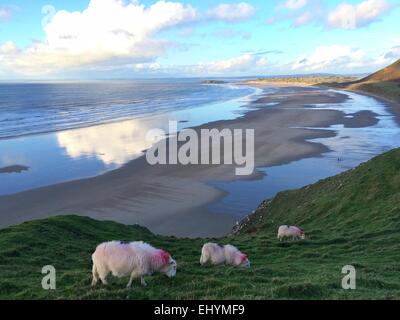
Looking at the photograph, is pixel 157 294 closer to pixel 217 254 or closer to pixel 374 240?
pixel 217 254

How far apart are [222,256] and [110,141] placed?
39.8 meters

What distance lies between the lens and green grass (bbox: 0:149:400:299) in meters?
9.16

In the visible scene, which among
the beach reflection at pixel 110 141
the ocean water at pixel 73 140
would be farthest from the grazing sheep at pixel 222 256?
the beach reflection at pixel 110 141

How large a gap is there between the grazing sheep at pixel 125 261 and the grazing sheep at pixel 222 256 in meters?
3.94

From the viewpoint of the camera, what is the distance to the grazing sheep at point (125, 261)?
374 inches

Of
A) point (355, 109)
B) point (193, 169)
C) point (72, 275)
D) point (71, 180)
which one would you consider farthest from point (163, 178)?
point (355, 109)

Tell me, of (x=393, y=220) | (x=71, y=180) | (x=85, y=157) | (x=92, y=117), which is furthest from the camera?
(x=92, y=117)

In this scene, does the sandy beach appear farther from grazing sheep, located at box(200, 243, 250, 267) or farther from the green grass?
grazing sheep, located at box(200, 243, 250, 267)

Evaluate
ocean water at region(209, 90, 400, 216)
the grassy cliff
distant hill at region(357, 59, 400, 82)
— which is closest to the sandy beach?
ocean water at region(209, 90, 400, 216)

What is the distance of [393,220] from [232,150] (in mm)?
27293

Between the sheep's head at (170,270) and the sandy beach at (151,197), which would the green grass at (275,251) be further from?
the sandy beach at (151,197)

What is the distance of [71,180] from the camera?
3472 centimetres

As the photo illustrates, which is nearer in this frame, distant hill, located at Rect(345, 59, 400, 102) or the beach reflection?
the beach reflection

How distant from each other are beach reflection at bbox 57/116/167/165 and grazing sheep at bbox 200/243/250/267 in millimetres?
27687
